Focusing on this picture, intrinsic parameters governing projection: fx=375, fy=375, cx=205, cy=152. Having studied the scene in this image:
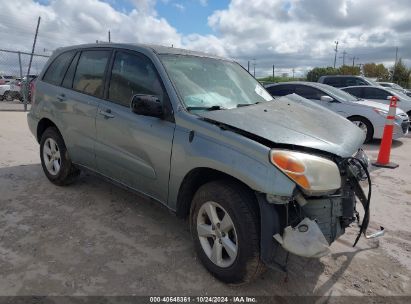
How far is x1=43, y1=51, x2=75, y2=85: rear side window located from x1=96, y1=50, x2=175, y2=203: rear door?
3.61 feet

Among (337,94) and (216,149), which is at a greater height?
(337,94)

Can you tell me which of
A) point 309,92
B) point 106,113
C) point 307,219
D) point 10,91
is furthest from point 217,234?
point 10,91

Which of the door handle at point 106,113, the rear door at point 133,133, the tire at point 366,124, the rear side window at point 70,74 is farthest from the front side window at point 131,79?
the tire at point 366,124

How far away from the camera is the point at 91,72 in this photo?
4398 millimetres

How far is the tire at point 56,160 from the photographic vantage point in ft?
15.7

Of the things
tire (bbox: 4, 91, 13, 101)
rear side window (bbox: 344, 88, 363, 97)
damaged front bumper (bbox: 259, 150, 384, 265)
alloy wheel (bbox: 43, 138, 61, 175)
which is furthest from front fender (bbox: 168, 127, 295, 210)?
tire (bbox: 4, 91, 13, 101)

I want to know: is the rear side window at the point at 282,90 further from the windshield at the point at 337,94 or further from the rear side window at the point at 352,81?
the rear side window at the point at 352,81

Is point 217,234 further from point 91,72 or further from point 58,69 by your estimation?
point 58,69

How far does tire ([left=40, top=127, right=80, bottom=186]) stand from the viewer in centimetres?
480

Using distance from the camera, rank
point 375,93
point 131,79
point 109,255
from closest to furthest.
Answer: point 109,255 → point 131,79 → point 375,93

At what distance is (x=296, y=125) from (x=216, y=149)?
75 centimetres

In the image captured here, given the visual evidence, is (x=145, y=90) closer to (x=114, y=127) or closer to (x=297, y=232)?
(x=114, y=127)

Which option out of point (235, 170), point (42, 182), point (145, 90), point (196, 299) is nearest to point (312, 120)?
point (235, 170)

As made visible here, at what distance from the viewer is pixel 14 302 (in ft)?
8.73
